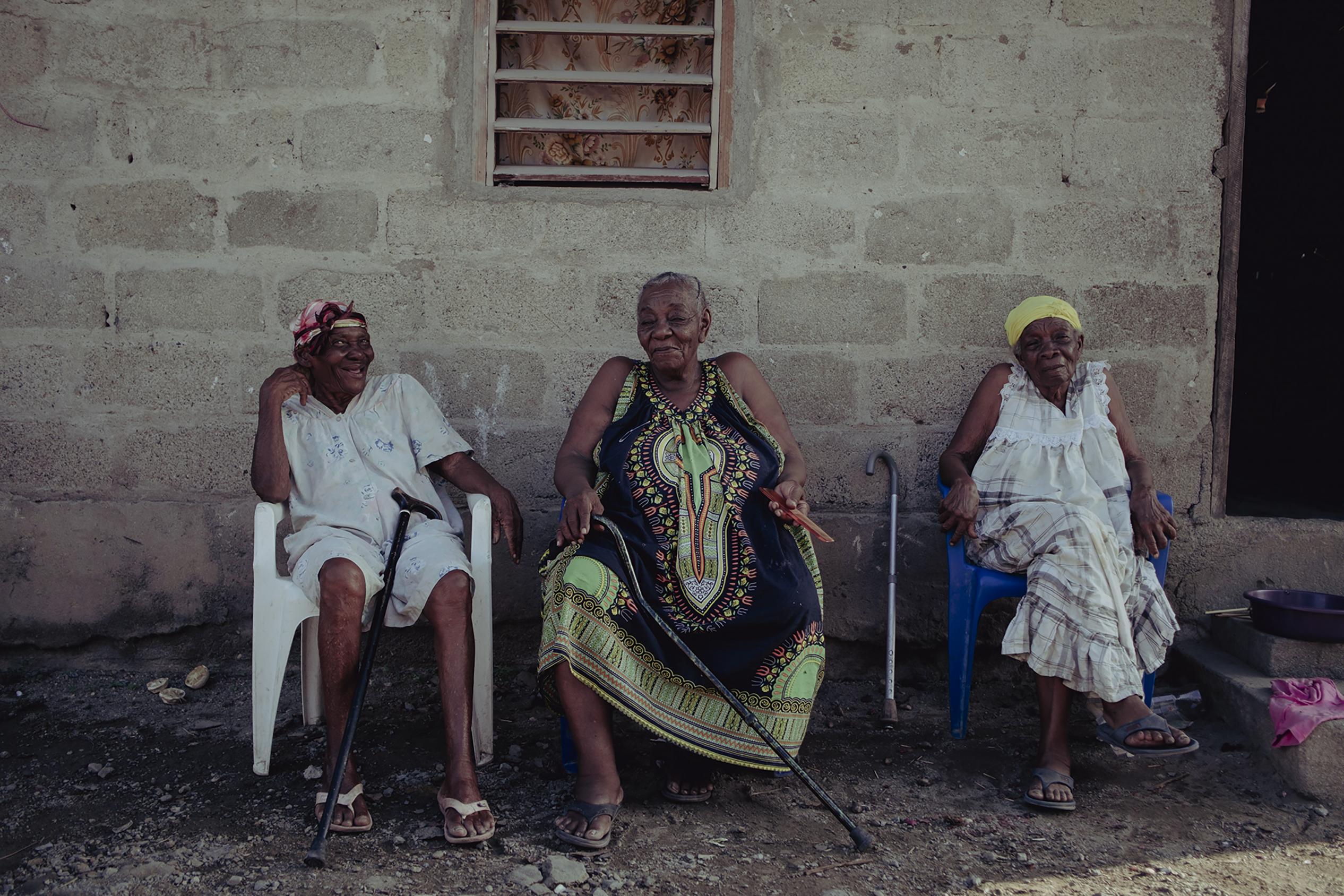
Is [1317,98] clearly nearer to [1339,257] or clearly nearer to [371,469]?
[1339,257]

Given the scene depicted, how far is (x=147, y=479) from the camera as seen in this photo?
12.9ft

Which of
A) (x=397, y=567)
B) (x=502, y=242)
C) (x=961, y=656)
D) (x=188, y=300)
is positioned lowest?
(x=961, y=656)

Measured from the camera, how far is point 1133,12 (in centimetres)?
389

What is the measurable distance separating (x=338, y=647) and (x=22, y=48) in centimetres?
252

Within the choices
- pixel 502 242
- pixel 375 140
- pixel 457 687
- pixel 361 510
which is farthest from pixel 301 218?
pixel 457 687

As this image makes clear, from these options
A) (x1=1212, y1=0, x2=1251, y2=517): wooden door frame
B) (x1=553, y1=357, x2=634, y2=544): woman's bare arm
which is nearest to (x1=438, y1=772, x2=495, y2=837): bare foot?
(x1=553, y1=357, x2=634, y2=544): woman's bare arm

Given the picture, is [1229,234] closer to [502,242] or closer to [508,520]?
[502,242]

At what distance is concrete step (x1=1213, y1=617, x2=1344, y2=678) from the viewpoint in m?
3.42

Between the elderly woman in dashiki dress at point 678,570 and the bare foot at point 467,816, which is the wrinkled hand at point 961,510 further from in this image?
the bare foot at point 467,816

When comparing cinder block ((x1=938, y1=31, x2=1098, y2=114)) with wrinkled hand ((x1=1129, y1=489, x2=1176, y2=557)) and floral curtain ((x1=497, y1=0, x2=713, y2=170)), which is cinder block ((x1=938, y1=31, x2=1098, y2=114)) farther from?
wrinkled hand ((x1=1129, y1=489, x2=1176, y2=557))

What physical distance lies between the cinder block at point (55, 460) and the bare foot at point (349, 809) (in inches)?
67.6

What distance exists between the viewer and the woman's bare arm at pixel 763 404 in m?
3.38

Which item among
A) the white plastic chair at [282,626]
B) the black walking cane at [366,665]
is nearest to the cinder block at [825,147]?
the white plastic chair at [282,626]

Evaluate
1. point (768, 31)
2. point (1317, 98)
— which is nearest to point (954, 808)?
point (768, 31)
